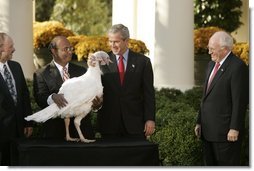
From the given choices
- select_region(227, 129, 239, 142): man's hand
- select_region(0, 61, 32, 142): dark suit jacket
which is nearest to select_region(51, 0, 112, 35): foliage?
select_region(0, 61, 32, 142): dark suit jacket

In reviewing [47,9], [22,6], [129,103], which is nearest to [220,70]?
[129,103]

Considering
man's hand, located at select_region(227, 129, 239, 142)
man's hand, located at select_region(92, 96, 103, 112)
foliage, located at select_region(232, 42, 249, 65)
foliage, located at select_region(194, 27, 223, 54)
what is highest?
foliage, located at select_region(194, 27, 223, 54)

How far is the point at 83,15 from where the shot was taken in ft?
97.5

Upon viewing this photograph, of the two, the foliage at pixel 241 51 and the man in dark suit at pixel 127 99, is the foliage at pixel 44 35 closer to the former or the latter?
the foliage at pixel 241 51

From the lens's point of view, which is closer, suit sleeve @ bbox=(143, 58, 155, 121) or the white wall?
suit sleeve @ bbox=(143, 58, 155, 121)

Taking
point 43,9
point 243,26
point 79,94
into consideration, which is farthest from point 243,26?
point 43,9

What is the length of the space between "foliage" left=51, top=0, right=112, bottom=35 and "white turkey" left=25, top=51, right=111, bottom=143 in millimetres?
20350

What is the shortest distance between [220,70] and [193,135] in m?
1.79

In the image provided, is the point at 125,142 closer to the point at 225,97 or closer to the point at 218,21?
the point at 225,97

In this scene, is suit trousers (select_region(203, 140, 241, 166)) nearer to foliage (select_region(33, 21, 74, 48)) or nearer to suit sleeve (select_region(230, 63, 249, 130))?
suit sleeve (select_region(230, 63, 249, 130))

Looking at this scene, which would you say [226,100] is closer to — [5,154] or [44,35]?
[5,154]

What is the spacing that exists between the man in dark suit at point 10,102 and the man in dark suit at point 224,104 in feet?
5.96

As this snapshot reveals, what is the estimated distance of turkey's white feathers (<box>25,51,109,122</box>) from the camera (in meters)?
5.97

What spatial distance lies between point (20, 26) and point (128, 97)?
6194mm
